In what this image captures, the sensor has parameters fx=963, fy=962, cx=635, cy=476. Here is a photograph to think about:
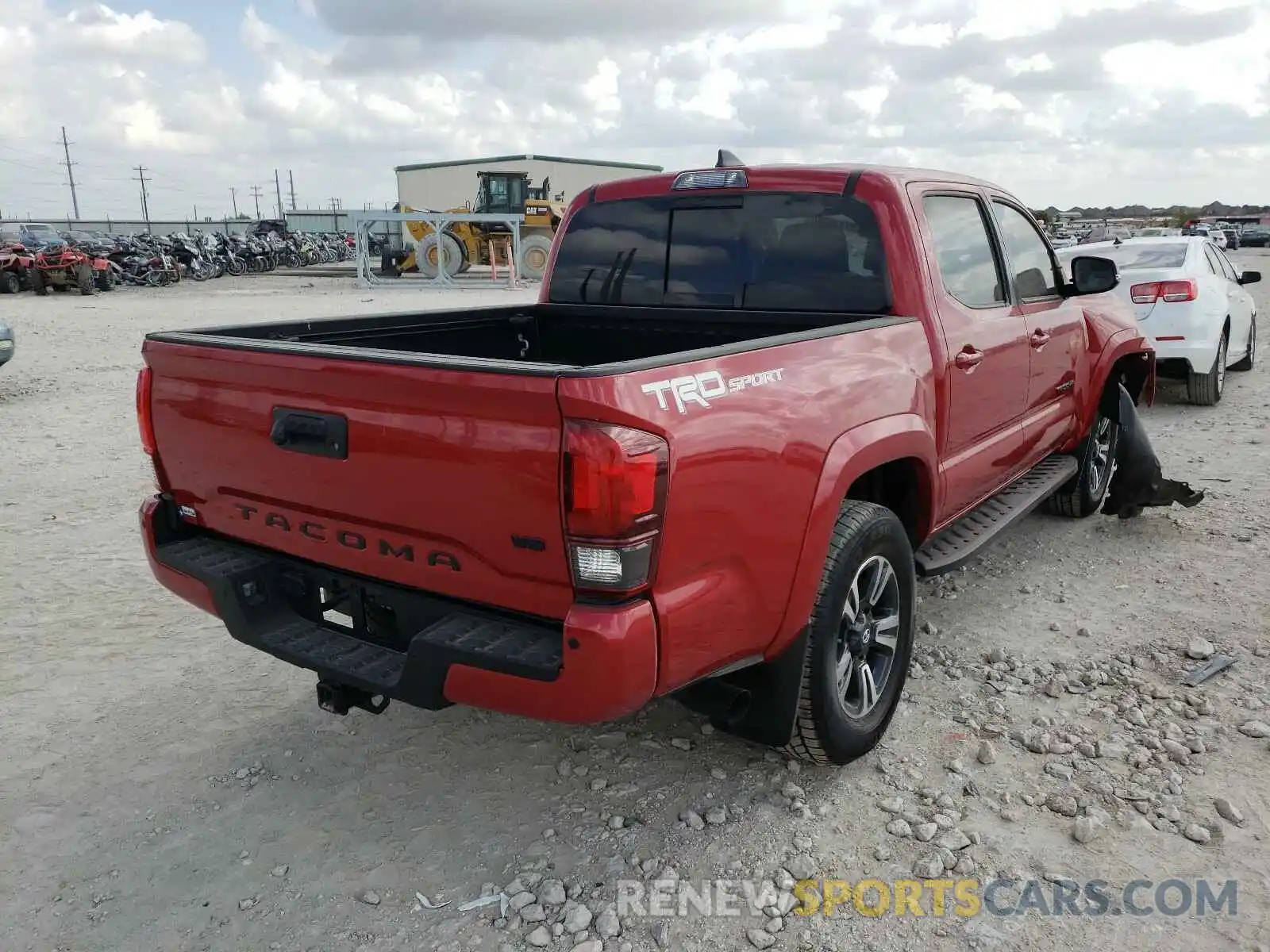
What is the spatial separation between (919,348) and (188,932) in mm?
2936

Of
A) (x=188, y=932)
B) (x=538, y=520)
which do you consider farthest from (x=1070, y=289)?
(x=188, y=932)

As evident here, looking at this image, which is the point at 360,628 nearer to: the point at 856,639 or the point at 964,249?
the point at 856,639

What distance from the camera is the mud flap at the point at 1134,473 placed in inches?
219

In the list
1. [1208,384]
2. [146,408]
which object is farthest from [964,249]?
[1208,384]

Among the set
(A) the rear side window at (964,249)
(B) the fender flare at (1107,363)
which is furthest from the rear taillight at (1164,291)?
(A) the rear side window at (964,249)

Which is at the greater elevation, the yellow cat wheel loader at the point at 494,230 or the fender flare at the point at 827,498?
the yellow cat wheel loader at the point at 494,230

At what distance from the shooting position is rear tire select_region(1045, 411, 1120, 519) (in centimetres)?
566

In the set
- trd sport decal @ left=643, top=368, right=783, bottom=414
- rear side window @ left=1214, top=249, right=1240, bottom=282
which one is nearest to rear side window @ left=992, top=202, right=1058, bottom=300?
trd sport decal @ left=643, top=368, right=783, bottom=414

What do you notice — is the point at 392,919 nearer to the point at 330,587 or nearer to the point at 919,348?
the point at 330,587

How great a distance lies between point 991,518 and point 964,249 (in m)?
1.20

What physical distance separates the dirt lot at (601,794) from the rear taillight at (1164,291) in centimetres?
472

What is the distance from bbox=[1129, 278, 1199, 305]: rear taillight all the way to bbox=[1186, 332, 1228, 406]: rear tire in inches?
23.2

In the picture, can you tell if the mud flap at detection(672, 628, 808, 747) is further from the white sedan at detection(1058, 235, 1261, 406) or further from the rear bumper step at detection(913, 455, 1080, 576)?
the white sedan at detection(1058, 235, 1261, 406)

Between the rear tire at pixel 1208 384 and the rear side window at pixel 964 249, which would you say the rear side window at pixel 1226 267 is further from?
the rear side window at pixel 964 249
